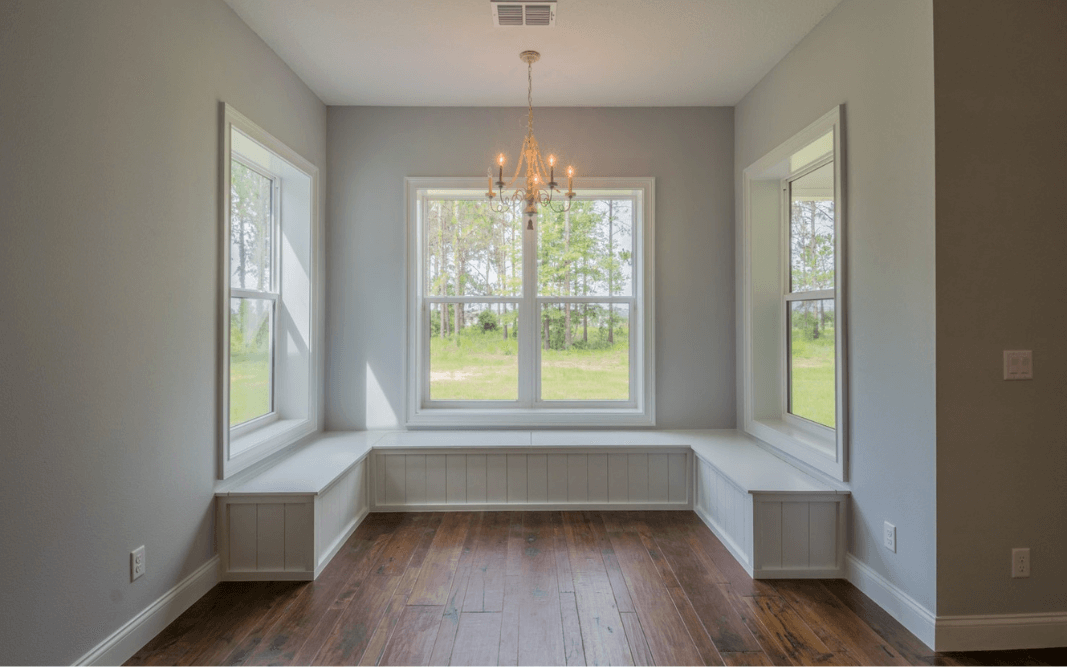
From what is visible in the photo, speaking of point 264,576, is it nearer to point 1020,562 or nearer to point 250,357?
point 250,357

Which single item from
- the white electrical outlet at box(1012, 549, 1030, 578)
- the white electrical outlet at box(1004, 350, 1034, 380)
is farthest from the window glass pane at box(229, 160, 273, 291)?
the white electrical outlet at box(1012, 549, 1030, 578)

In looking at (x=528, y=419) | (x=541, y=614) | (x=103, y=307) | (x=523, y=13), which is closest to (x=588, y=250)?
(x=528, y=419)

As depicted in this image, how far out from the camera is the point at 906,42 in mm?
2367

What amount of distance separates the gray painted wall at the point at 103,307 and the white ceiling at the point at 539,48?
575 mm

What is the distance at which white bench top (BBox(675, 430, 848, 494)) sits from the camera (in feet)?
9.57

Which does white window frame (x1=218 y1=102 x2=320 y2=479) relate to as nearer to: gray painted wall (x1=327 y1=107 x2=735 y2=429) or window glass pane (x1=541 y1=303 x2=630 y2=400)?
gray painted wall (x1=327 y1=107 x2=735 y2=429)

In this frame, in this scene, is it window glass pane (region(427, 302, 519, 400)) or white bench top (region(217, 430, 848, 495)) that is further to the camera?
window glass pane (region(427, 302, 519, 400))

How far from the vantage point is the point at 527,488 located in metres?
3.82

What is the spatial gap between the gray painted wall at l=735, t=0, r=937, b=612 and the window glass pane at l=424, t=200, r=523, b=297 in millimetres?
2271

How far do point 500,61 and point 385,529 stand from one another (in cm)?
291

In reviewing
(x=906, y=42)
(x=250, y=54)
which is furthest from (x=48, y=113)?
(x=906, y=42)

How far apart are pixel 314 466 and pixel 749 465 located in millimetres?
2491

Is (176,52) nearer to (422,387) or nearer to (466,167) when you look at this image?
(466,167)

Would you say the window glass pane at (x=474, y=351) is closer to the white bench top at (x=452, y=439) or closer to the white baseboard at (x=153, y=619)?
the white bench top at (x=452, y=439)
